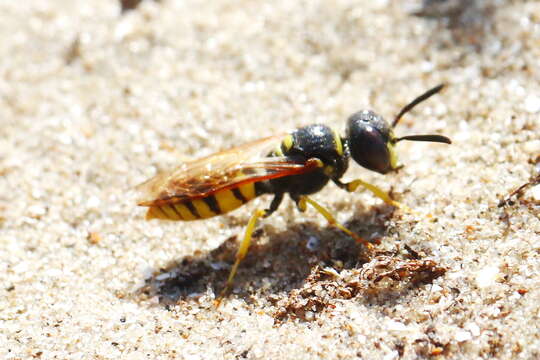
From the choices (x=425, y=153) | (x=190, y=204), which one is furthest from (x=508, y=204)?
(x=190, y=204)

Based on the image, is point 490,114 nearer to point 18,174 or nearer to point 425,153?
point 425,153

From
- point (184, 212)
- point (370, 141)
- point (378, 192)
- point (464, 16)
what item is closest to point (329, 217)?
point (378, 192)

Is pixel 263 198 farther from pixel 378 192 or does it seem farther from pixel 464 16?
pixel 464 16

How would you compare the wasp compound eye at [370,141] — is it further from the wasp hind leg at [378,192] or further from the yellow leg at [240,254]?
the yellow leg at [240,254]

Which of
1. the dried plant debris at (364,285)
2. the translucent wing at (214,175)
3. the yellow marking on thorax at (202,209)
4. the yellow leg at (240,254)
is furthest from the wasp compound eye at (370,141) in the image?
the yellow marking on thorax at (202,209)

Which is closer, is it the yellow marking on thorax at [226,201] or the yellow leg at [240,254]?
the yellow leg at [240,254]

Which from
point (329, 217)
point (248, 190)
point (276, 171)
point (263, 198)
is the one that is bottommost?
point (263, 198)

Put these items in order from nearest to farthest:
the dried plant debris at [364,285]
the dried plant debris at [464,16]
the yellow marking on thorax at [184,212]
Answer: the dried plant debris at [364,285]
the yellow marking on thorax at [184,212]
the dried plant debris at [464,16]
